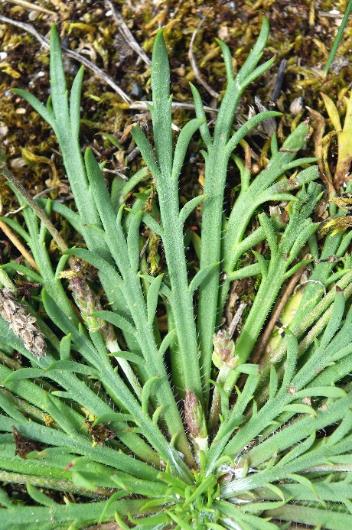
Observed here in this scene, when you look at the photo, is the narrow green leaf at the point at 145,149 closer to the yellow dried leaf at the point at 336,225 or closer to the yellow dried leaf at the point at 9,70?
the yellow dried leaf at the point at 336,225

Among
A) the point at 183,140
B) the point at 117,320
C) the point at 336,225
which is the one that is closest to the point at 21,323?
the point at 117,320

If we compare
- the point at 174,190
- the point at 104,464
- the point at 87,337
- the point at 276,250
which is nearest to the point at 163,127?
the point at 174,190

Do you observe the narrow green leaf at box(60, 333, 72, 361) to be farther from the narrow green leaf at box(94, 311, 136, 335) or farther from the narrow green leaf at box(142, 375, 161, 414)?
the narrow green leaf at box(142, 375, 161, 414)

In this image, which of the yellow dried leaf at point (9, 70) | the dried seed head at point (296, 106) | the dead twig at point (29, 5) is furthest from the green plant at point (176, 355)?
the dead twig at point (29, 5)

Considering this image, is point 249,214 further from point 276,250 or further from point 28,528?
point 28,528

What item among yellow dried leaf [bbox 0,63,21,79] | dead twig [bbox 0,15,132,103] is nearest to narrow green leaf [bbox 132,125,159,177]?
dead twig [bbox 0,15,132,103]
